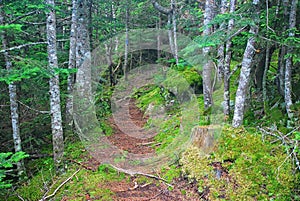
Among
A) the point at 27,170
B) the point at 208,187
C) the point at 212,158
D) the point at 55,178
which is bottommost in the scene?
the point at 27,170

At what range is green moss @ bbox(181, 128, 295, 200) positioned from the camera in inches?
173

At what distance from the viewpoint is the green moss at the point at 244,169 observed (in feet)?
14.4

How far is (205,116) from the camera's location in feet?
26.0

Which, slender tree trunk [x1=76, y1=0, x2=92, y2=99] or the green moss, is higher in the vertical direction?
slender tree trunk [x1=76, y1=0, x2=92, y2=99]

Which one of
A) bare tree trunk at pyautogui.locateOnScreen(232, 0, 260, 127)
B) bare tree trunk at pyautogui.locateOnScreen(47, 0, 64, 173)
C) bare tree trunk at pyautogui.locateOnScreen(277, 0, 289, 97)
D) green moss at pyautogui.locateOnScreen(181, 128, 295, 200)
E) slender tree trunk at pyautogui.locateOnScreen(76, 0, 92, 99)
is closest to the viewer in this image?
green moss at pyautogui.locateOnScreen(181, 128, 295, 200)

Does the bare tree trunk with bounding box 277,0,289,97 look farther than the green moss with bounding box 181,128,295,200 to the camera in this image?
Yes

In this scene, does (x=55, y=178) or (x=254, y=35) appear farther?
(x=55, y=178)

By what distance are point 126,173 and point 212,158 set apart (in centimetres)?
238

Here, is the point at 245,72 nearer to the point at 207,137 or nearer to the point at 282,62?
the point at 282,62

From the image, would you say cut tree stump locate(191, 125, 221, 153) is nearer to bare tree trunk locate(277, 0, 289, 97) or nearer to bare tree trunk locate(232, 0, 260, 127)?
bare tree trunk locate(232, 0, 260, 127)

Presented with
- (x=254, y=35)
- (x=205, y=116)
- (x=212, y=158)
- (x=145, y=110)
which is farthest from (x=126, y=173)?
(x=145, y=110)

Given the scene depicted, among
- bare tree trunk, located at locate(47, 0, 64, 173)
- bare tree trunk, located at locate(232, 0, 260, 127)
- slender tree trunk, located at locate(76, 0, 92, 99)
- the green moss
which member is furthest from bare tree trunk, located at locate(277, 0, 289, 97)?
slender tree trunk, located at locate(76, 0, 92, 99)

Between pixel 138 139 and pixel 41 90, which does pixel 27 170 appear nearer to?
pixel 41 90

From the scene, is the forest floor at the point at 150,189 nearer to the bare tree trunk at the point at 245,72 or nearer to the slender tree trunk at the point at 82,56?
the bare tree trunk at the point at 245,72
